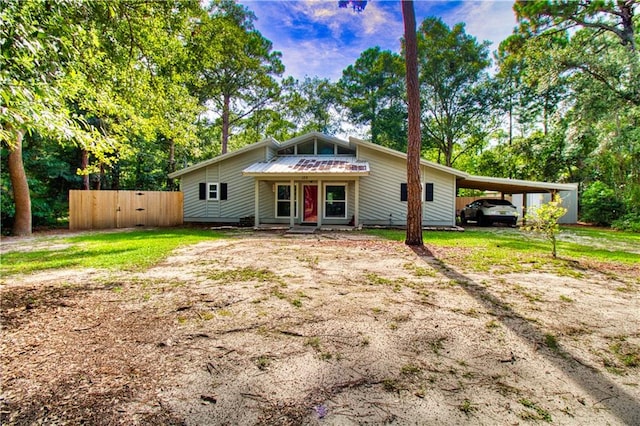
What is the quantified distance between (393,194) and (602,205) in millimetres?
11426

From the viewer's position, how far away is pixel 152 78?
954cm

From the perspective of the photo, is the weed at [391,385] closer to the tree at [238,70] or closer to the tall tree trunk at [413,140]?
the tall tree trunk at [413,140]

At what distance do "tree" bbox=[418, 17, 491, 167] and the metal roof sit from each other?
13224mm

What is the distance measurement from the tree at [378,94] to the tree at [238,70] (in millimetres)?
8125

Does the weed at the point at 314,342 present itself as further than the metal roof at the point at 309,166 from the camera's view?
No

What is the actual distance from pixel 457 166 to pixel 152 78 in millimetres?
33059

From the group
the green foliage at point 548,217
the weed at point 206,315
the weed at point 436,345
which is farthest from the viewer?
the green foliage at point 548,217

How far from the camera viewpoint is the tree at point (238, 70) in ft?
61.7

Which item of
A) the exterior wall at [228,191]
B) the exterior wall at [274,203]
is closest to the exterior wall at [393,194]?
the exterior wall at [274,203]

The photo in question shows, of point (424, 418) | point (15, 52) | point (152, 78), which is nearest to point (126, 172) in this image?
point (152, 78)

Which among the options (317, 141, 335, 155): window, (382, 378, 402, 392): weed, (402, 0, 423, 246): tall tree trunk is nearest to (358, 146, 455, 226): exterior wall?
(317, 141, 335, 155): window

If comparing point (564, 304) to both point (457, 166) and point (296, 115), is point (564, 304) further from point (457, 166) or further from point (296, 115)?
point (457, 166)

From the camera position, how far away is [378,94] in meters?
25.9

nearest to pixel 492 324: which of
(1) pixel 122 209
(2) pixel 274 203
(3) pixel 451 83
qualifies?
(2) pixel 274 203
